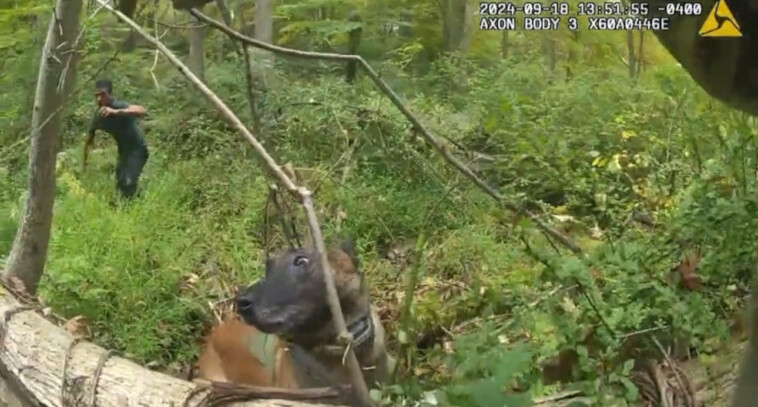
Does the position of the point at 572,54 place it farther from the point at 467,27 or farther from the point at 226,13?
the point at 226,13

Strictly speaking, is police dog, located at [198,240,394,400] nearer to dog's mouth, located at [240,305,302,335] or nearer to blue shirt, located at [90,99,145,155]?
dog's mouth, located at [240,305,302,335]

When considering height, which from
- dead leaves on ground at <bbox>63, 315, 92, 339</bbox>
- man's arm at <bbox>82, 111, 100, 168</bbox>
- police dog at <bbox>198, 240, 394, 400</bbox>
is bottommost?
dead leaves on ground at <bbox>63, 315, 92, 339</bbox>

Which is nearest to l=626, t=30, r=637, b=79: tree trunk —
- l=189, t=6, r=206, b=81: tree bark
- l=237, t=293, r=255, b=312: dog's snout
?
l=237, t=293, r=255, b=312: dog's snout

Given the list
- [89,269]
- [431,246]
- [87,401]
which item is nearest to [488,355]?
[431,246]

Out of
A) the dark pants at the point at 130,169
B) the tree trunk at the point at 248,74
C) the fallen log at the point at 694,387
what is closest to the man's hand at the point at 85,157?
the dark pants at the point at 130,169

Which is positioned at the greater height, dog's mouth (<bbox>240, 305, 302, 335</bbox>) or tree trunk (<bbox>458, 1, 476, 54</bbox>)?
tree trunk (<bbox>458, 1, 476, 54</bbox>)

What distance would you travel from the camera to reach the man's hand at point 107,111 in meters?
2.49

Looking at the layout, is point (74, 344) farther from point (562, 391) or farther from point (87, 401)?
point (562, 391)

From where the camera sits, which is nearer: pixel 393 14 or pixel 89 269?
pixel 393 14

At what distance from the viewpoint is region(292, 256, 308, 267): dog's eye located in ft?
5.08

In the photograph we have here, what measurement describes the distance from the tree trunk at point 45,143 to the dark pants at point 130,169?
0.18 m

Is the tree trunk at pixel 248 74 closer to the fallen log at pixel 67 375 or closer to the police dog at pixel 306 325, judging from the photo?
the police dog at pixel 306 325

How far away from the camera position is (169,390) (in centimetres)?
148

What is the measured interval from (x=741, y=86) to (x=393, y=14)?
0.99 meters
